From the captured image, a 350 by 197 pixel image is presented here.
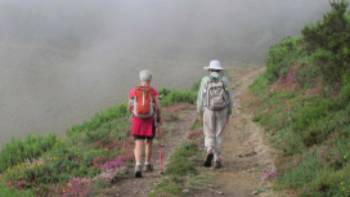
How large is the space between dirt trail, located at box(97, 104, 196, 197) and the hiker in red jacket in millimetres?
367

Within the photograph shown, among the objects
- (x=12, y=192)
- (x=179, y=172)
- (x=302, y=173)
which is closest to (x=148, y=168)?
(x=179, y=172)

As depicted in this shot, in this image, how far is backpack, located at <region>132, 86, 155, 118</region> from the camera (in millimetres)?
10984

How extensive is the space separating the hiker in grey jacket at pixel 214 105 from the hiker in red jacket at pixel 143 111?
3.25ft

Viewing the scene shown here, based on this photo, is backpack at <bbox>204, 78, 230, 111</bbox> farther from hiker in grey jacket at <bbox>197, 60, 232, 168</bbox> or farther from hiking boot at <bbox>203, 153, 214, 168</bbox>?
hiking boot at <bbox>203, 153, 214, 168</bbox>

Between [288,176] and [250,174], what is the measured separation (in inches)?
53.5

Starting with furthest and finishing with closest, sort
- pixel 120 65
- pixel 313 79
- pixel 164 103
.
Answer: pixel 120 65, pixel 164 103, pixel 313 79

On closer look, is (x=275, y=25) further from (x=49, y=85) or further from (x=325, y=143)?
(x=325, y=143)

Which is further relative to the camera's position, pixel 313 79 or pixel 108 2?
pixel 108 2

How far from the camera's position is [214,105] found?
11.4 meters

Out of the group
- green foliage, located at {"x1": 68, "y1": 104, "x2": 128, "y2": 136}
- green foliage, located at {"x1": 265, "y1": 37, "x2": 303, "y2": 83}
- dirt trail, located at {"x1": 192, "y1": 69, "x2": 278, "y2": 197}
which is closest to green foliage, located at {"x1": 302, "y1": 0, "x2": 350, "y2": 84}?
dirt trail, located at {"x1": 192, "y1": 69, "x2": 278, "y2": 197}

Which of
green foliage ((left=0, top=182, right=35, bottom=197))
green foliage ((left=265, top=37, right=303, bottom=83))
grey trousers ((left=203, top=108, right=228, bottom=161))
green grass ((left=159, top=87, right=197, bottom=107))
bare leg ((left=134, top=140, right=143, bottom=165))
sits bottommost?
green foliage ((left=0, top=182, right=35, bottom=197))

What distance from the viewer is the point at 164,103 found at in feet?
82.2

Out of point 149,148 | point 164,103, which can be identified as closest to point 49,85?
point 164,103

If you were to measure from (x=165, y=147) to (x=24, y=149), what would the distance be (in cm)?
418
